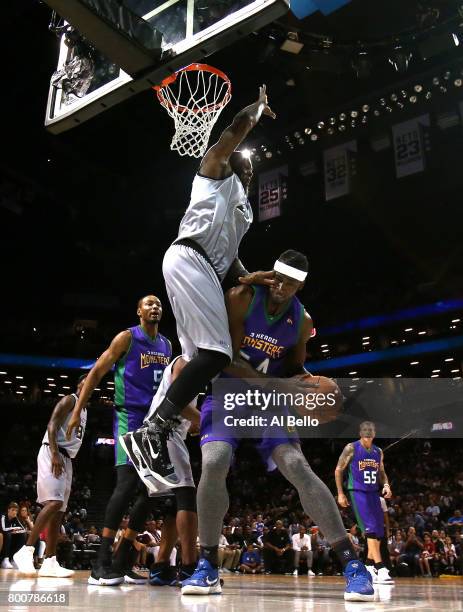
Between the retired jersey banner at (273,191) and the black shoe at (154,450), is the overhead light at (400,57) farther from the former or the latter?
the black shoe at (154,450)

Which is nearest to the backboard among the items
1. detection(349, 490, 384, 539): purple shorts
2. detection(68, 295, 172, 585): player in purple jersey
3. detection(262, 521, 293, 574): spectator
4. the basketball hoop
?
the basketball hoop

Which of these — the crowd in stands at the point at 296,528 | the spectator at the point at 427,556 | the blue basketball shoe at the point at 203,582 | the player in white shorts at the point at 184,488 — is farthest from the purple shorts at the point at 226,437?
the spectator at the point at 427,556

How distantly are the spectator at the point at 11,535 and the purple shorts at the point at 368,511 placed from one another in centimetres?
617

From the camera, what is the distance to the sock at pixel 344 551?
309 cm

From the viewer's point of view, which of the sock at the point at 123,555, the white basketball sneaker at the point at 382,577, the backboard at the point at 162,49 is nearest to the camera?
the sock at the point at 123,555

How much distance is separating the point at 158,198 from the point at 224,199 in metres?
19.7

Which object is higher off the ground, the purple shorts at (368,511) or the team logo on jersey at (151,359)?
the team logo on jersey at (151,359)

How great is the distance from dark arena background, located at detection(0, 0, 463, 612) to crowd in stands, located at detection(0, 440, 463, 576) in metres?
0.07

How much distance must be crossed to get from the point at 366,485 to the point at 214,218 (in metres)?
5.15

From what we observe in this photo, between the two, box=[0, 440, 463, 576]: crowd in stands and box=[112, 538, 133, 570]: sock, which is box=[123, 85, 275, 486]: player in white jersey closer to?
box=[112, 538, 133, 570]: sock

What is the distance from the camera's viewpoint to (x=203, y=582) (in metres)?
3.16

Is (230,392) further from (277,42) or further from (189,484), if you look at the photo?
(277,42)

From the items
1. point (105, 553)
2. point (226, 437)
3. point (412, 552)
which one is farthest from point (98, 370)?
point (412, 552)

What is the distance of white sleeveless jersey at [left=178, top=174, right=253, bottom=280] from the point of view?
3.50 m
